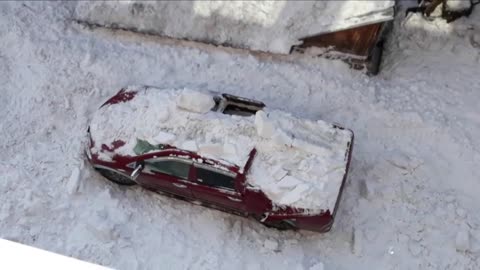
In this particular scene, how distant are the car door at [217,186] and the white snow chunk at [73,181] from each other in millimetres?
1601

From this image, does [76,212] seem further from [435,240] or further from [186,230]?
[435,240]

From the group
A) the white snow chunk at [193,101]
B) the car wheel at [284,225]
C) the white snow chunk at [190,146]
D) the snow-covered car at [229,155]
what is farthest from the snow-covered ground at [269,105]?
the white snow chunk at [193,101]

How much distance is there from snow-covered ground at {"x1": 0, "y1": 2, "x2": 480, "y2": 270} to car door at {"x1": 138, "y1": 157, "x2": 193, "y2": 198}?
442 mm

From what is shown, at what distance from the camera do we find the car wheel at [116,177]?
6.83 m

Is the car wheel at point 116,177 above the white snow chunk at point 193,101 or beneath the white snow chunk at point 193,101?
beneath

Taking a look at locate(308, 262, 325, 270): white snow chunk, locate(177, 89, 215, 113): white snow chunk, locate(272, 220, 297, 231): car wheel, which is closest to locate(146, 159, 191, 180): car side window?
locate(177, 89, 215, 113): white snow chunk

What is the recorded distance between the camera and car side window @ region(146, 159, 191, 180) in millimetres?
6336

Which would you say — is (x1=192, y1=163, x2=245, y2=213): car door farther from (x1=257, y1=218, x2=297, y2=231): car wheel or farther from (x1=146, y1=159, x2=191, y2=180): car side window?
(x1=257, y1=218, x2=297, y2=231): car wheel

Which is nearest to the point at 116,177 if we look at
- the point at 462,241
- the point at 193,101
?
the point at 193,101

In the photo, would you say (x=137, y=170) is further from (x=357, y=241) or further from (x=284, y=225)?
(x=357, y=241)

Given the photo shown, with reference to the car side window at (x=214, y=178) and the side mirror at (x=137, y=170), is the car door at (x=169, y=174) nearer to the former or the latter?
the side mirror at (x=137, y=170)

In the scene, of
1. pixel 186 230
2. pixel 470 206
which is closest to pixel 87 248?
pixel 186 230

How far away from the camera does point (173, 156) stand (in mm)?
6348

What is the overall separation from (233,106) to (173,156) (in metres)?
1.09
